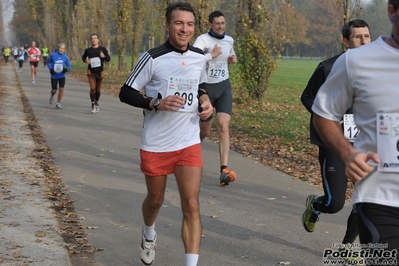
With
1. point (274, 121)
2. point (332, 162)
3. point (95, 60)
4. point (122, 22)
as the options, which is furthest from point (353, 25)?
point (122, 22)

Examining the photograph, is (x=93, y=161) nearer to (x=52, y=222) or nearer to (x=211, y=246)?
(x=52, y=222)

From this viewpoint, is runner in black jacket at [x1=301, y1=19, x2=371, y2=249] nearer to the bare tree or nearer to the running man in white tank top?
the running man in white tank top

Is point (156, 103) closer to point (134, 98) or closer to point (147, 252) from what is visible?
point (134, 98)

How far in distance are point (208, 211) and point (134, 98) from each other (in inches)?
104

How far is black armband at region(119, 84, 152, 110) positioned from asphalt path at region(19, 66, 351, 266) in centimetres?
139

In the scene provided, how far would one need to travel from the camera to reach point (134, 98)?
526cm

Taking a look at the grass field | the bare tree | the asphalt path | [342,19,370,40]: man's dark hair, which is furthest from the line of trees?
[342,19,370,40]: man's dark hair

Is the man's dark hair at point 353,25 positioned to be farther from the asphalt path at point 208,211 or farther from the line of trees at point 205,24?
the line of trees at point 205,24

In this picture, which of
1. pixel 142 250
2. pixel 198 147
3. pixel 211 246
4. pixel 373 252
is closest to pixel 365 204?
pixel 373 252

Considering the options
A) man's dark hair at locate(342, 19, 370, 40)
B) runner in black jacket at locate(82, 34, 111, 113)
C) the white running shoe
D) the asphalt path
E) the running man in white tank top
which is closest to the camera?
the running man in white tank top

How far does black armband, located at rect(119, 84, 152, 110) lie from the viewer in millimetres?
5207

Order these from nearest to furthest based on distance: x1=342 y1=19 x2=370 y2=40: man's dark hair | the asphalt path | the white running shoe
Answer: the white running shoe < x1=342 y1=19 x2=370 y2=40: man's dark hair < the asphalt path

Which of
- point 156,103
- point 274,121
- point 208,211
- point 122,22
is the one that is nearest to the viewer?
point 156,103

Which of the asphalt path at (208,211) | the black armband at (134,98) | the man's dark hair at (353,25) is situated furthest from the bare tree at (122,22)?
the black armband at (134,98)
